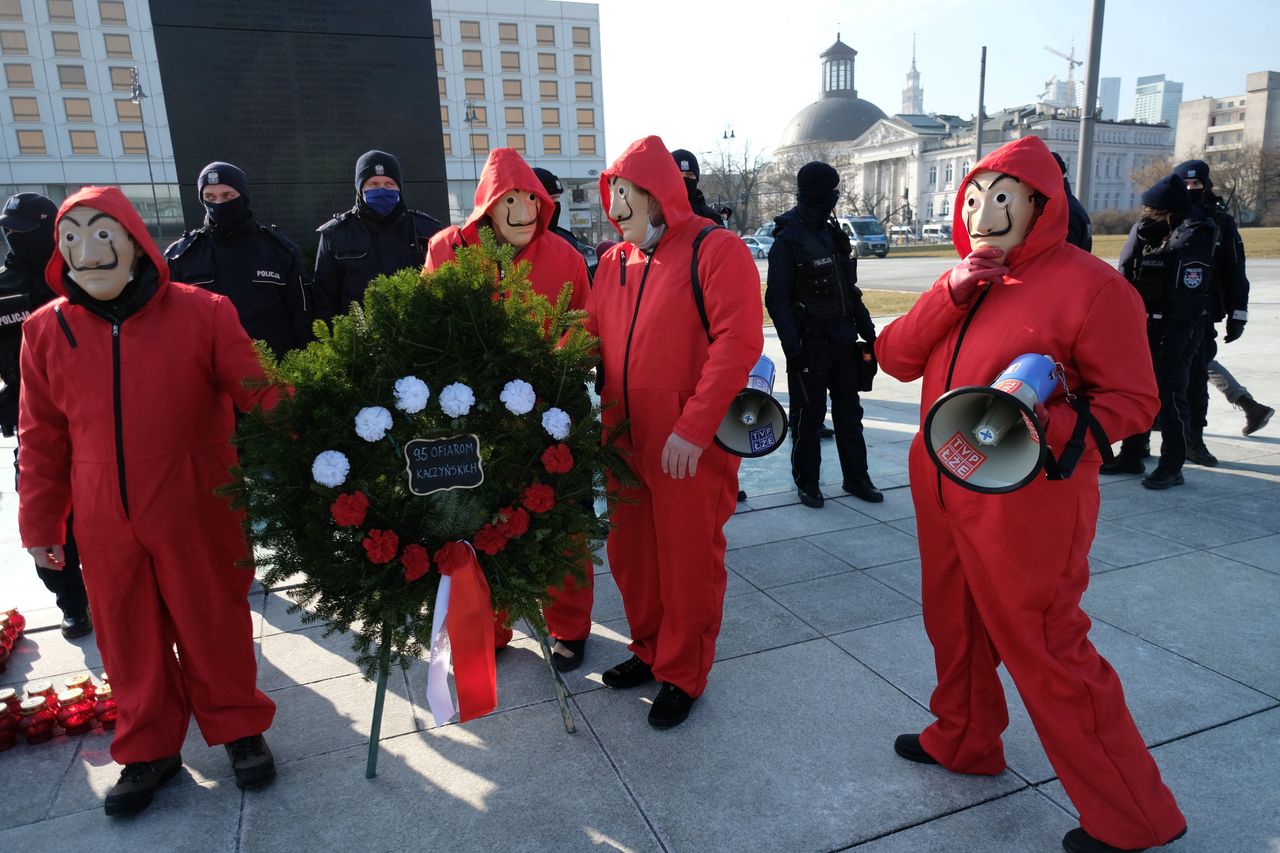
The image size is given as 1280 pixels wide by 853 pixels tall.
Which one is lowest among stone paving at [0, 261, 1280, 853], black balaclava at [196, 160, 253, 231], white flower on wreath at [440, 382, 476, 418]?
stone paving at [0, 261, 1280, 853]

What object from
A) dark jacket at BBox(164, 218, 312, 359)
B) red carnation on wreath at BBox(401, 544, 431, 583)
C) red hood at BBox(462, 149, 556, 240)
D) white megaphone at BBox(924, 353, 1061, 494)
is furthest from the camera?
dark jacket at BBox(164, 218, 312, 359)

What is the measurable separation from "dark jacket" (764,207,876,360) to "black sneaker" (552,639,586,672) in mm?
2491

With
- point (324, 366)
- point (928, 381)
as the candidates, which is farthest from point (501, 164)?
point (928, 381)

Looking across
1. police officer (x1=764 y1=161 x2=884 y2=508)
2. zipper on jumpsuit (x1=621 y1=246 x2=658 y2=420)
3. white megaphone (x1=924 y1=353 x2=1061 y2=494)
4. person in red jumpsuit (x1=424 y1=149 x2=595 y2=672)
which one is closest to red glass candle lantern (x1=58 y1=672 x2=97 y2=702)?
person in red jumpsuit (x1=424 y1=149 x2=595 y2=672)

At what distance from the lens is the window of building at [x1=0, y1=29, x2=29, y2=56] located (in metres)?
52.3

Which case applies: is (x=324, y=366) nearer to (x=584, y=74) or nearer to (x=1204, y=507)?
(x=1204, y=507)

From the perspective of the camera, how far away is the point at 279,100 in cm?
536

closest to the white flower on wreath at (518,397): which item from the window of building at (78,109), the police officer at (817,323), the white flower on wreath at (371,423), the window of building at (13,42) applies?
the white flower on wreath at (371,423)

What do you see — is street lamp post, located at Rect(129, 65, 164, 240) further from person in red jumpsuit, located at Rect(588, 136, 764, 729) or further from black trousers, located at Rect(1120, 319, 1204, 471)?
black trousers, located at Rect(1120, 319, 1204, 471)

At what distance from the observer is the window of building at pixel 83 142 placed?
178 feet

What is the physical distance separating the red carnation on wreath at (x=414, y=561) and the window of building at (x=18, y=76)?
2648 inches

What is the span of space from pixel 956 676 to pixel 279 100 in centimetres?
522

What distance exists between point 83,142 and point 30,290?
63.5m

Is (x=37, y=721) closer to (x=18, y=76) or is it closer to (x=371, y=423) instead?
(x=371, y=423)
